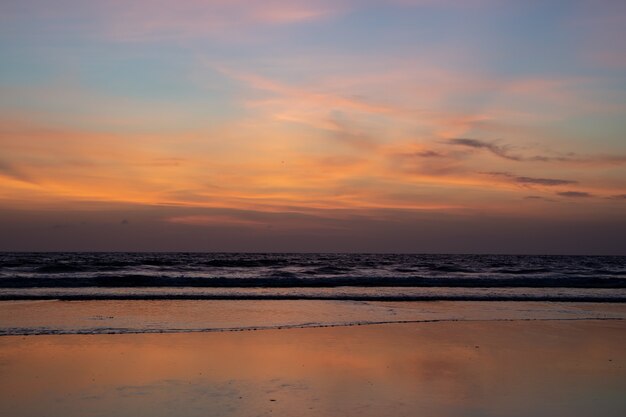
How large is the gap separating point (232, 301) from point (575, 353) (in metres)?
13.3

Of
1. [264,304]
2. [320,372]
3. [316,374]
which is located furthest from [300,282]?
[316,374]

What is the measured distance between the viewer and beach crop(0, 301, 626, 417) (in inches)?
297

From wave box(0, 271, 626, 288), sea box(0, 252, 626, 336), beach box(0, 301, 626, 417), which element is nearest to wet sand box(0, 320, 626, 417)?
beach box(0, 301, 626, 417)

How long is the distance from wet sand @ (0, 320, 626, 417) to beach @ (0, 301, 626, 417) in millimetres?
20

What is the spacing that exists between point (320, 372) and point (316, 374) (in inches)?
6.1

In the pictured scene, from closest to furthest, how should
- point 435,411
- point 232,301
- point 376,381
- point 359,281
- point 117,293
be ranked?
1. point 435,411
2. point 376,381
3. point 232,301
4. point 117,293
5. point 359,281

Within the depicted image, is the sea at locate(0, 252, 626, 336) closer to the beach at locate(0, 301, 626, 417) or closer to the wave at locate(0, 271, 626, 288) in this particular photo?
the wave at locate(0, 271, 626, 288)

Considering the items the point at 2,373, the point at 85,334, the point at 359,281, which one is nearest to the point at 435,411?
the point at 2,373

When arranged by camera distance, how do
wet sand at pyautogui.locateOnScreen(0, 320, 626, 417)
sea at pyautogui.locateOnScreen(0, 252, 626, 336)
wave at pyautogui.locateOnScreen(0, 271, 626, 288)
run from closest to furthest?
wet sand at pyautogui.locateOnScreen(0, 320, 626, 417) < sea at pyautogui.locateOnScreen(0, 252, 626, 336) < wave at pyautogui.locateOnScreen(0, 271, 626, 288)

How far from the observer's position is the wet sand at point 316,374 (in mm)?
7520

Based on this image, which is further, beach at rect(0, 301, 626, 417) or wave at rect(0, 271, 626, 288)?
wave at rect(0, 271, 626, 288)

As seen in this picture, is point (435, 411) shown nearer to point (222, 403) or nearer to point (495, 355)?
point (222, 403)

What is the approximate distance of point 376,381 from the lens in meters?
8.80

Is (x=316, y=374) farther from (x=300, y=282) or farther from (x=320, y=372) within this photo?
(x=300, y=282)
